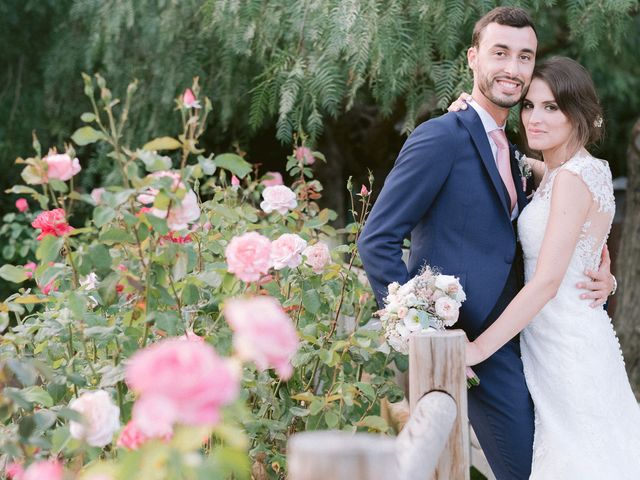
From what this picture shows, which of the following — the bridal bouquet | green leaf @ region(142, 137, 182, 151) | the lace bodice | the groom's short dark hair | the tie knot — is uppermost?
→ the groom's short dark hair

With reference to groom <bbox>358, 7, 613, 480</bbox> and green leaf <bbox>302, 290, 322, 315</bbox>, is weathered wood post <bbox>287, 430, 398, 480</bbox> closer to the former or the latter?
groom <bbox>358, 7, 613, 480</bbox>

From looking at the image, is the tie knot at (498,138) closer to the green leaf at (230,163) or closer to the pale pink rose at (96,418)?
the green leaf at (230,163)

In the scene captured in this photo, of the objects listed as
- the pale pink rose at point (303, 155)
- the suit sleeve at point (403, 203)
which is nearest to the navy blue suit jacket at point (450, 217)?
the suit sleeve at point (403, 203)

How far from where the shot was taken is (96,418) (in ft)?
4.89

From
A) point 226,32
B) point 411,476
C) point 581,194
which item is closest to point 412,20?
point 226,32

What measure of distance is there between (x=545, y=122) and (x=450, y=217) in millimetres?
508

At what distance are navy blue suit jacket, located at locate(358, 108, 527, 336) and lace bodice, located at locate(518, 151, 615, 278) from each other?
8cm

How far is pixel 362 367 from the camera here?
2754 mm

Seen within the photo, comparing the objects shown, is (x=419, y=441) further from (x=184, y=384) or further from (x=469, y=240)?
(x=469, y=240)

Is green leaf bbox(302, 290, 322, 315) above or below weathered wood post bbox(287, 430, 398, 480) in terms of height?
below

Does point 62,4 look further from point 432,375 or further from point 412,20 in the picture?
point 432,375

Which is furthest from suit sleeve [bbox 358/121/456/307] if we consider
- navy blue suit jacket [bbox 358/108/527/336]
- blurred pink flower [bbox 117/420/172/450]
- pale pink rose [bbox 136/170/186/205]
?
blurred pink flower [bbox 117/420/172/450]

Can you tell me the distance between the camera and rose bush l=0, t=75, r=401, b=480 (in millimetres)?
1022

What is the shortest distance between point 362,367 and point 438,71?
2000 mm
